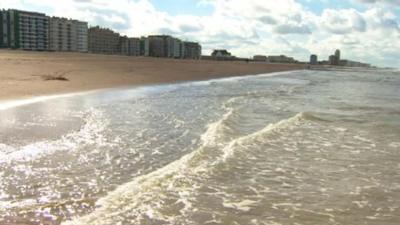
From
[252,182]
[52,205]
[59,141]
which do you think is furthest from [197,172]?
[59,141]

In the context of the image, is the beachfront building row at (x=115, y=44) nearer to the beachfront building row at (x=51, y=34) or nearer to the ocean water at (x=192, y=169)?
the beachfront building row at (x=51, y=34)

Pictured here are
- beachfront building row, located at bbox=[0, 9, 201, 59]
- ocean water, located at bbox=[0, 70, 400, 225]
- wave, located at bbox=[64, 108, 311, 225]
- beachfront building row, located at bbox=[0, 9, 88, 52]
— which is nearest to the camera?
wave, located at bbox=[64, 108, 311, 225]

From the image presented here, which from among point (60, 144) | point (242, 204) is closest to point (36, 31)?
point (60, 144)

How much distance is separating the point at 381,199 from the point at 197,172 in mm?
2762

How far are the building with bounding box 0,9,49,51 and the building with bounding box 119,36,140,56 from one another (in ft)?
165

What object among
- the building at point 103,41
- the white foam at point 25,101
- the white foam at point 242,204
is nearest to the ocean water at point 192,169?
the white foam at point 242,204

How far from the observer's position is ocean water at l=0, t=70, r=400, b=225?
5754mm

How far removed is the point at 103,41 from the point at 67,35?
1158 inches

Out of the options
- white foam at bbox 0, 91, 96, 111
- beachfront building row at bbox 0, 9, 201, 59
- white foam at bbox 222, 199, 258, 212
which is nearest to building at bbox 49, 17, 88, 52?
beachfront building row at bbox 0, 9, 201, 59

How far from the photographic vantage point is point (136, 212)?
18.6ft

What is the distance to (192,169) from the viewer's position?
7.83 meters

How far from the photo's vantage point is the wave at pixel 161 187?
5527 mm

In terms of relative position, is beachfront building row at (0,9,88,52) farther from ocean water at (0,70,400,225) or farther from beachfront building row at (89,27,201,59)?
ocean water at (0,70,400,225)

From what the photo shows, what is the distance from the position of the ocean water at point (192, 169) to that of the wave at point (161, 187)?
1 centimetres
